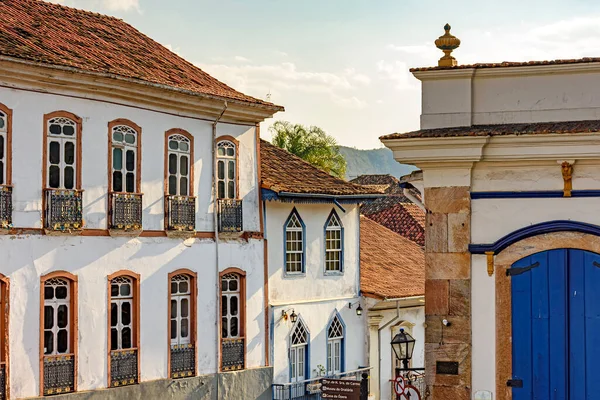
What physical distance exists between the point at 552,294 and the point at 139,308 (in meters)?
11.4

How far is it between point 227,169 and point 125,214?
10.9 feet

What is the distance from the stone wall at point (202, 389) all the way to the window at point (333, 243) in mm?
3554

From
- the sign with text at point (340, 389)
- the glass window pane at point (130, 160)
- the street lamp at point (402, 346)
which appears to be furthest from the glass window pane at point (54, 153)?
the street lamp at point (402, 346)

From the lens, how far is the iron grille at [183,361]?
2242 centimetres

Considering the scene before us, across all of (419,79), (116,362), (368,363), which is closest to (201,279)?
(116,362)

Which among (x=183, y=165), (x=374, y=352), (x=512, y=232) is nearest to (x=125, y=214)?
(x=183, y=165)

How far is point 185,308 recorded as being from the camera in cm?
2273

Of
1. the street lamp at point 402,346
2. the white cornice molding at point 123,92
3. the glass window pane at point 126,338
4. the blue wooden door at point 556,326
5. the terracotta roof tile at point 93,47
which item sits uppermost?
the terracotta roof tile at point 93,47

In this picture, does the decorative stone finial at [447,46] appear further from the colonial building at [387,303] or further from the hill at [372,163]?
the hill at [372,163]

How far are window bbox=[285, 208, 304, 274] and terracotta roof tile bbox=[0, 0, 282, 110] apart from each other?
3003 mm

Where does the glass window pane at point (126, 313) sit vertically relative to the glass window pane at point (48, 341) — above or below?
above

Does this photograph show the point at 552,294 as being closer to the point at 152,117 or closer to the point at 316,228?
the point at 152,117

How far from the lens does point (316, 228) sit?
26656 millimetres

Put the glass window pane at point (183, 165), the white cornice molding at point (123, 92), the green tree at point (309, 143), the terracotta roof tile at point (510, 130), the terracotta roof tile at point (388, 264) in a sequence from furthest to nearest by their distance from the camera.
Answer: the green tree at point (309, 143)
the terracotta roof tile at point (388, 264)
the glass window pane at point (183, 165)
the white cornice molding at point (123, 92)
the terracotta roof tile at point (510, 130)
